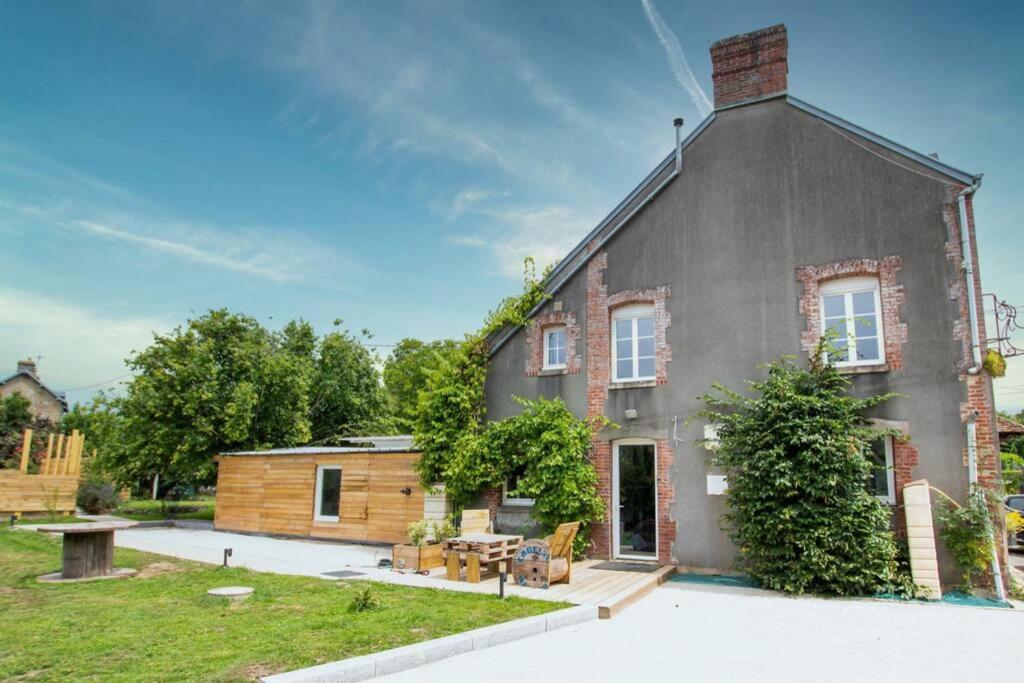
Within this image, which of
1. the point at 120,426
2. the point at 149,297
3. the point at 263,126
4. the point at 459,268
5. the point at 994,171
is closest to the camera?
the point at 994,171

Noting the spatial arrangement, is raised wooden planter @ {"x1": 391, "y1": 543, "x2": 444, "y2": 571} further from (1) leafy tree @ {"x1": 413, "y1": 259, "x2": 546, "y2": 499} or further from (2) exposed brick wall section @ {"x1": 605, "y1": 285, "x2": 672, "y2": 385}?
(2) exposed brick wall section @ {"x1": 605, "y1": 285, "x2": 672, "y2": 385}

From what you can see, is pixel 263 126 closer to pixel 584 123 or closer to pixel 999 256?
pixel 584 123

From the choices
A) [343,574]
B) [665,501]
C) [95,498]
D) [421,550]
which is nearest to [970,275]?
[665,501]

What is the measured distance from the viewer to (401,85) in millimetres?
12797

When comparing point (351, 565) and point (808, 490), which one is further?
point (351, 565)

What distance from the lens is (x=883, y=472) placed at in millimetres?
9695

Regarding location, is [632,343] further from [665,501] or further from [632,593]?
[632,593]

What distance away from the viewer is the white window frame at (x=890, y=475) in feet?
31.0

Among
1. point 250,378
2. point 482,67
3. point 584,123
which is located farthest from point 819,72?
point 250,378

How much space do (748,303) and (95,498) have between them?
26285 millimetres

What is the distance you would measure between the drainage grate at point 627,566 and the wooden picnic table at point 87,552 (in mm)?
7962

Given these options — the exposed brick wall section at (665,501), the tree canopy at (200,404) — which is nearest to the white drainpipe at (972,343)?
the exposed brick wall section at (665,501)

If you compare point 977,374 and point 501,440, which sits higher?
point 977,374

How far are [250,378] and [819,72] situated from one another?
19498 mm
